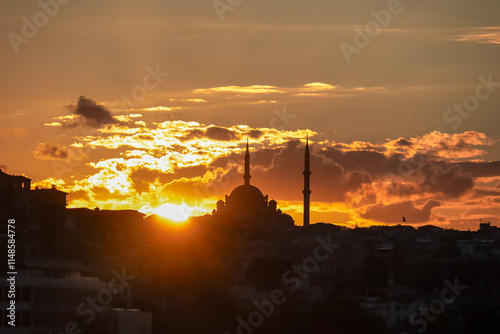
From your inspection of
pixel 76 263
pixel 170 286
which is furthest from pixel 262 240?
pixel 76 263
